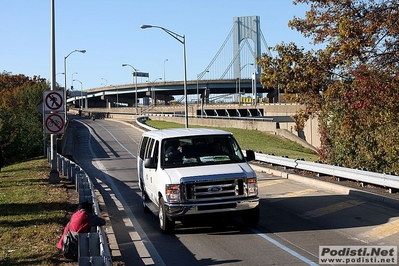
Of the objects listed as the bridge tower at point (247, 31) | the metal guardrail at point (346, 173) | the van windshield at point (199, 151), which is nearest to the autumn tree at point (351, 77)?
the metal guardrail at point (346, 173)

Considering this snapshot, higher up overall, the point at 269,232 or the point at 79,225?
the point at 79,225

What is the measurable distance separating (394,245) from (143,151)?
6807 millimetres

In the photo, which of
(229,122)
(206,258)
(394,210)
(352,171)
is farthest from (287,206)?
(229,122)

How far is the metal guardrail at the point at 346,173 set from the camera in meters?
14.3

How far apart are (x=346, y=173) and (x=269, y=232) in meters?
6.96

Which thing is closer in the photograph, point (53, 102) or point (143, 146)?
point (143, 146)

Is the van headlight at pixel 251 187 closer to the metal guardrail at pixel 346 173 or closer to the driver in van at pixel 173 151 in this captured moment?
the driver in van at pixel 173 151

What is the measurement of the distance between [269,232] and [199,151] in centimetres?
217

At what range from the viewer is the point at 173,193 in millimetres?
10141

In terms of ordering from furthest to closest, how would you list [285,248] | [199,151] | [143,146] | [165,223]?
[143,146] → [199,151] → [165,223] → [285,248]

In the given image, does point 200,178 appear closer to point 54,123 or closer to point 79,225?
point 79,225

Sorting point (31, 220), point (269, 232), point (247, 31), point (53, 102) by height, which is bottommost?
point (269, 232)

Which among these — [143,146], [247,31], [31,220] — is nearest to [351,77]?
[143,146]

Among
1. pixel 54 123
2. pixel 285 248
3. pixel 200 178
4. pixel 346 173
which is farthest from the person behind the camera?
pixel 54 123
